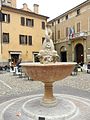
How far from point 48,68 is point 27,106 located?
145 centimetres

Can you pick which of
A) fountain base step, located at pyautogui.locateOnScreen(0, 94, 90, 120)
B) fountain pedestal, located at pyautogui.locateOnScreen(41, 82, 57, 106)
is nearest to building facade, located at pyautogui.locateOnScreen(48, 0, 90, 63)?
fountain pedestal, located at pyautogui.locateOnScreen(41, 82, 57, 106)

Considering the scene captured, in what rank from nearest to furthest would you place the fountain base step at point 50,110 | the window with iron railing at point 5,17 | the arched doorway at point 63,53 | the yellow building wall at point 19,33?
the fountain base step at point 50,110, the window with iron railing at point 5,17, the yellow building wall at point 19,33, the arched doorway at point 63,53

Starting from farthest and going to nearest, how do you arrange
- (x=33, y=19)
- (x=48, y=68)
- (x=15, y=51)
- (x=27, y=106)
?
1. (x=33, y=19)
2. (x=15, y=51)
3. (x=27, y=106)
4. (x=48, y=68)

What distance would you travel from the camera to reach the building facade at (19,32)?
1089 inches

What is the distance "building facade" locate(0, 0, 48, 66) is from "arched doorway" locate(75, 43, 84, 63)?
593 centimetres

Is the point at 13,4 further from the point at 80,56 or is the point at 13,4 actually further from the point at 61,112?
the point at 61,112

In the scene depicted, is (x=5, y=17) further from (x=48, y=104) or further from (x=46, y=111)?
(x=46, y=111)

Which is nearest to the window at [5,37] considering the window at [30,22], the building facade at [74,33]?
the window at [30,22]

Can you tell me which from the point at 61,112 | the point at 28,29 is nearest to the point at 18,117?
the point at 61,112

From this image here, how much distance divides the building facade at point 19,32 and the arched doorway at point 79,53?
5.93 m

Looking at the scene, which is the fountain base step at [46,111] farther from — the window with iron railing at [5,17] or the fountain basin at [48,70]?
the window with iron railing at [5,17]

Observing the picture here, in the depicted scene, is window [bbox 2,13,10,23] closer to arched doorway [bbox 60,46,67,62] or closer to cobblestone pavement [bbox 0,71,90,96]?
arched doorway [bbox 60,46,67,62]

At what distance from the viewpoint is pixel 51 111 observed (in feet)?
18.4

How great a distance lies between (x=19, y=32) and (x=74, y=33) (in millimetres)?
8469
